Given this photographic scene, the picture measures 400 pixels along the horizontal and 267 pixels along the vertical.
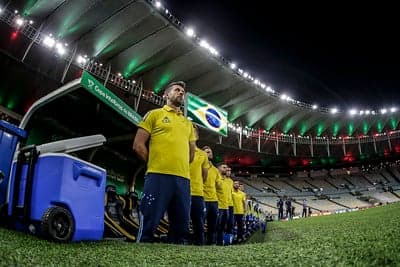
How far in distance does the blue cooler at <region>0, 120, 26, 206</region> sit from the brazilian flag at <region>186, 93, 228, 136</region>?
15.3 feet

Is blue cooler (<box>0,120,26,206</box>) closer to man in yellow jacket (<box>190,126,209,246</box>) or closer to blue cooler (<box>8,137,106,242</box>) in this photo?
blue cooler (<box>8,137,106,242</box>)

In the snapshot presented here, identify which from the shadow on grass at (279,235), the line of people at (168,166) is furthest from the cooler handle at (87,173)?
the shadow on grass at (279,235)

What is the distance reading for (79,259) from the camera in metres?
1.53

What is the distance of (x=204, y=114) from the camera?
320 inches

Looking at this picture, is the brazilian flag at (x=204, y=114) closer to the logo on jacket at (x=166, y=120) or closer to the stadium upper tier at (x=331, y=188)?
the logo on jacket at (x=166, y=120)

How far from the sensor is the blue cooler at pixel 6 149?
8.31 ft

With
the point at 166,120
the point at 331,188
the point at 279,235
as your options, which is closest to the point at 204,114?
the point at 279,235

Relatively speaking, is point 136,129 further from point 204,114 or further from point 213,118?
point 213,118

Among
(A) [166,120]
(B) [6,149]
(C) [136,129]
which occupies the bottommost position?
(B) [6,149]

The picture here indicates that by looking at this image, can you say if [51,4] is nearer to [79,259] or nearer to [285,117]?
[79,259]

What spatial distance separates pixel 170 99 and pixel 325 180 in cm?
3600

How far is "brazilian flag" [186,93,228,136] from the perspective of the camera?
7439 millimetres

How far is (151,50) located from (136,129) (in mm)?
16774

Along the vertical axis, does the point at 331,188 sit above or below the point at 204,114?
above
